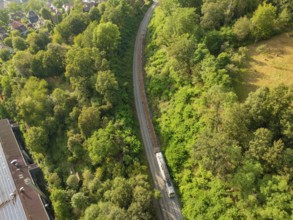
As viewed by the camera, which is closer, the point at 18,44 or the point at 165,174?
the point at 165,174

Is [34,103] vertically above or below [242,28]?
below

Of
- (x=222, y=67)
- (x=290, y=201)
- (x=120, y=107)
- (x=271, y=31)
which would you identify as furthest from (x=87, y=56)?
(x=290, y=201)

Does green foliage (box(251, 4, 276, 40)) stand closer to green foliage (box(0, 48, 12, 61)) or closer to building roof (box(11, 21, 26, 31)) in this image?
green foliage (box(0, 48, 12, 61))

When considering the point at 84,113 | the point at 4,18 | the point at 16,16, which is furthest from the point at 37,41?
Answer: the point at 16,16

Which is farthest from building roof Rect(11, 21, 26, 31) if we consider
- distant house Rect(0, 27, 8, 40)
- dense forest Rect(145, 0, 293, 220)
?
dense forest Rect(145, 0, 293, 220)

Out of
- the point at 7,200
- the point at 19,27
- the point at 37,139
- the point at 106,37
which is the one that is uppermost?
the point at 19,27

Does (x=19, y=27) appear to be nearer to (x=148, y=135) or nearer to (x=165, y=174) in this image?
(x=148, y=135)
